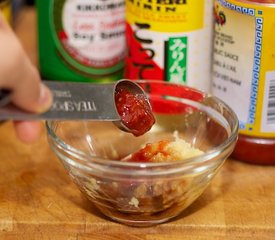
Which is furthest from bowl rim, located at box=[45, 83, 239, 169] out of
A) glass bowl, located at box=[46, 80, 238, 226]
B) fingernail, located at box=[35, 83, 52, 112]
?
fingernail, located at box=[35, 83, 52, 112]

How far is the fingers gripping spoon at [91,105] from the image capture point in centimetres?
73

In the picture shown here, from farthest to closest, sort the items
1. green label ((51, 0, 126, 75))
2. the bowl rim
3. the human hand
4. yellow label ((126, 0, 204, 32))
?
green label ((51, 0, 126, 75)) < yellow label ((126, 0, 204, 32)) < the bowl rim < the human hand

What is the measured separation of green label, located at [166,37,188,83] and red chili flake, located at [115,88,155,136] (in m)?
0.14

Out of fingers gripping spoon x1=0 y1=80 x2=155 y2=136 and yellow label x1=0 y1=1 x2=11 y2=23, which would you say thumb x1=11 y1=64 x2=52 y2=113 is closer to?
fingers gripping spoon x1=0 y1=80 x2=155 y2=136

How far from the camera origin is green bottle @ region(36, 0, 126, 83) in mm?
1076

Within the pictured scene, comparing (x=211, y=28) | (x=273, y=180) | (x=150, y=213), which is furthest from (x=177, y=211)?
(x=211, y=28)

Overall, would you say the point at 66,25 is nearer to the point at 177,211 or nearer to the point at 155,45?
the point at 155,45

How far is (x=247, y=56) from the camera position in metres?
0.93

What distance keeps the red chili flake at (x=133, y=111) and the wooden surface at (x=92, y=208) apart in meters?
0.12

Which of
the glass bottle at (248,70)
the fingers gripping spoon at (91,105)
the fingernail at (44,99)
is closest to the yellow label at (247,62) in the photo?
the glass bottle at (248,70)

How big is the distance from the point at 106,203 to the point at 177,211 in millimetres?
81

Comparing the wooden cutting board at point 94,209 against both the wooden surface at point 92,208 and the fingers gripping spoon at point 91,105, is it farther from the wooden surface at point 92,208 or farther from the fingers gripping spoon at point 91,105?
the fingers gripping spoon at point 91,105

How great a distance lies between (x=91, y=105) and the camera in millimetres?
772

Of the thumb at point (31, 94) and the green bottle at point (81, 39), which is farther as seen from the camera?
the green bottle at point (81, 39)
